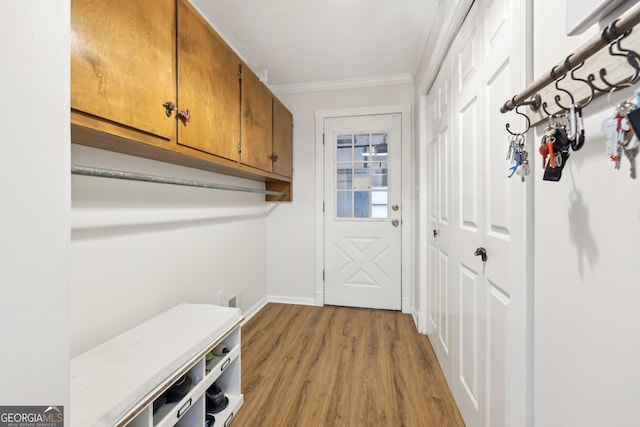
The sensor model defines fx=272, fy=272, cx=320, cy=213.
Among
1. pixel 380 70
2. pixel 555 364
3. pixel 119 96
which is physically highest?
pixel 380 70

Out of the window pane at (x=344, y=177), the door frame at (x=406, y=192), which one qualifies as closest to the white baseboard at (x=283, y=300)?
the door frame at (x=406, y=192)

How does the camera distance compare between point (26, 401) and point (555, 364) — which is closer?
point (26, 401)

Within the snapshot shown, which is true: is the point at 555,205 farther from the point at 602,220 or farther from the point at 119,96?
the point at 119,96

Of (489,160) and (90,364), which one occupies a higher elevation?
(489,160)

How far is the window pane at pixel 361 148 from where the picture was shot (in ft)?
9.59

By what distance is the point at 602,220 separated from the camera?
0.57m

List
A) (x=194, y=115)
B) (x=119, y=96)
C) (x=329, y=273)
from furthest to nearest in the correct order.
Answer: (x=329, y=273) → (x=194, y=115) → (x=119, y=96)

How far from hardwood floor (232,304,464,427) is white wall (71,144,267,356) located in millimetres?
641

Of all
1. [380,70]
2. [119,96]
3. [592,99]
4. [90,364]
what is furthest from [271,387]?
[380,70]

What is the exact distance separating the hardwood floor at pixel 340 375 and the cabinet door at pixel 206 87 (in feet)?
4.74

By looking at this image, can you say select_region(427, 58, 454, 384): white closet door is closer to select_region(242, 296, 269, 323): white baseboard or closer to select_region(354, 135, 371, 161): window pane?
select_region(354, 135, 371, 161): window pane

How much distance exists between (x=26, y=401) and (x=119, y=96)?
3.07 ft

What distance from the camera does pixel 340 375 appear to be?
5.88 ft

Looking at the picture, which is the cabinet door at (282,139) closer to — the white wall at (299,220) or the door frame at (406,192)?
the white wall at (299,220)
